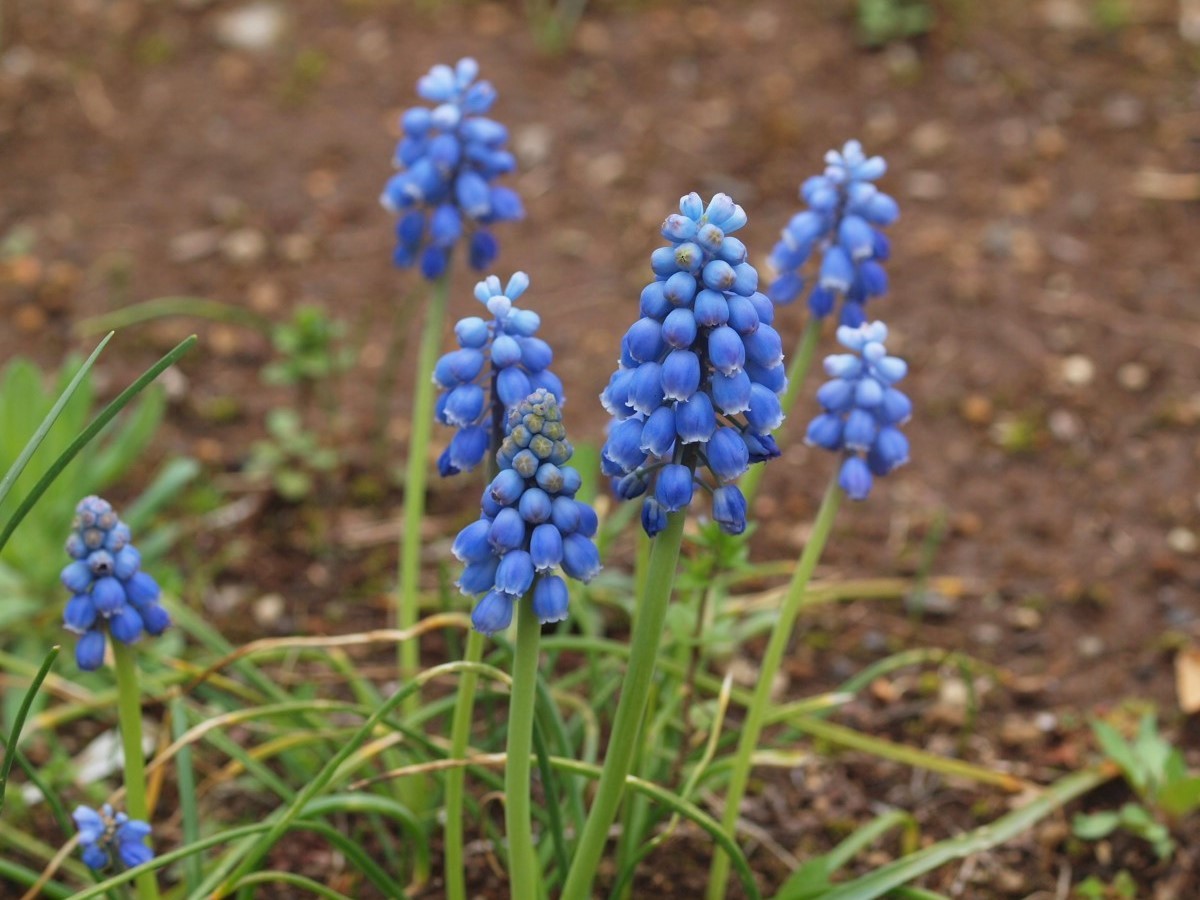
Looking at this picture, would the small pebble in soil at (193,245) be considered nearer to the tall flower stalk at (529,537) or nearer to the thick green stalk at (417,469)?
the thick green stalk at (417,469)

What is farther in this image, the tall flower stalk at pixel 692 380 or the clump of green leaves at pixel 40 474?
the clump of green leaves at pixel 40 474

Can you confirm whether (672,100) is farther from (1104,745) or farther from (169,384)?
(1104,745)

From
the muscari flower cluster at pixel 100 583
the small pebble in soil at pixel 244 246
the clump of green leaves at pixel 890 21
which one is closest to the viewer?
the muscari flower cluster at pixel 100 583

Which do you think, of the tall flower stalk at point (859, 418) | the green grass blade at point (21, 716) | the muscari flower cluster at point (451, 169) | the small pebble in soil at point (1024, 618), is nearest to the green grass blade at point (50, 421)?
the green grass blade at point (21, 716)

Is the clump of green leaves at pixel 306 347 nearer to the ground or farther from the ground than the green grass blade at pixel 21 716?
nearer to the ground

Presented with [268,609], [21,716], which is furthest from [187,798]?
[268,609]

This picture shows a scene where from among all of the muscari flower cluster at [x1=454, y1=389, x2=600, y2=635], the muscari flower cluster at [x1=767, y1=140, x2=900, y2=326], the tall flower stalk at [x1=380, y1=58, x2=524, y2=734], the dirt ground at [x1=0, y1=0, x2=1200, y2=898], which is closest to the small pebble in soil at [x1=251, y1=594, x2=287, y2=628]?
the dirt ground at [x1=0, y1=0, x2=1200, y2=898]

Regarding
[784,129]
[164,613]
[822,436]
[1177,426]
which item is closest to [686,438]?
[822,436]

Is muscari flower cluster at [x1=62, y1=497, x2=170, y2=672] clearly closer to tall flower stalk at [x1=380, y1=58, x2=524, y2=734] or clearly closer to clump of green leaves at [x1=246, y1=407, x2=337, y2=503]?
tall flower stalk at [x1=380, y1=58, x2=524, y2=734]
